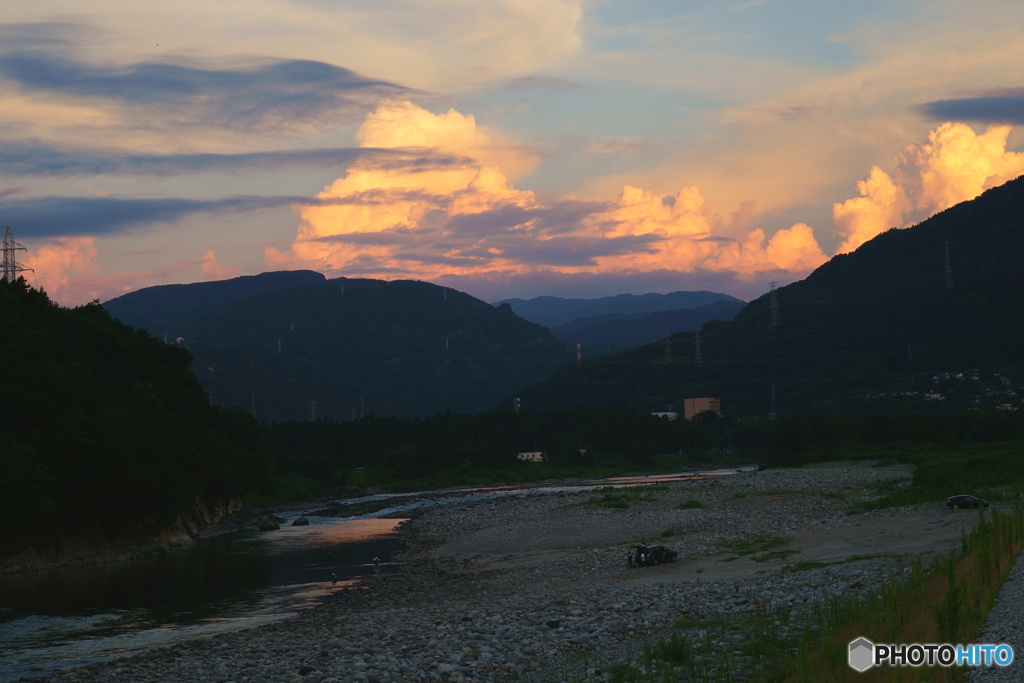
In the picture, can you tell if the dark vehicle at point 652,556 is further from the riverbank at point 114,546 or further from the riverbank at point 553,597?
the riverbank at point 114,546

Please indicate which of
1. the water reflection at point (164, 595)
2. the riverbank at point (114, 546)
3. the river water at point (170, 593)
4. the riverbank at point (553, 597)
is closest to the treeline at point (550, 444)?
the riverbank at point (114, 546)

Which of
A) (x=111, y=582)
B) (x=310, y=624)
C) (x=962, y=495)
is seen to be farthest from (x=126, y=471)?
(x=962, y=495)

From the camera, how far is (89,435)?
213 feet

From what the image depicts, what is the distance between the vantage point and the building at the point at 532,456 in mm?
181000

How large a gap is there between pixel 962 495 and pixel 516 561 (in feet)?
85.3

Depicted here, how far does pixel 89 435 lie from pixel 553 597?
43678 millimetres

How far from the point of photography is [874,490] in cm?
7612

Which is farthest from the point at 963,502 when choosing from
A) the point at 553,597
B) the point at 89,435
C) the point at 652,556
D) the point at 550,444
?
the point at 550,444

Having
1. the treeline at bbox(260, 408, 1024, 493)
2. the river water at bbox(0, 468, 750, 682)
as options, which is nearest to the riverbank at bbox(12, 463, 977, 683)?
the river water at bbox(0, 468, 750, 682)

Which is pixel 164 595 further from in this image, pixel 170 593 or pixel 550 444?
pixel 550 444

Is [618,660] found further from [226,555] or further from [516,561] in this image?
[226,555]

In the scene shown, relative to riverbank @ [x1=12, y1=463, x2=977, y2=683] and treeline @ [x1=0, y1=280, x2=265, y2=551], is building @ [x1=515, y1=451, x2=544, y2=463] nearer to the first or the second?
treeline @ [x1=0, y1=280, x2=265, y2=551]

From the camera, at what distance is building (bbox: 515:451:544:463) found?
181000 mm

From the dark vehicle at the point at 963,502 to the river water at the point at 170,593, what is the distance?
108 feet
